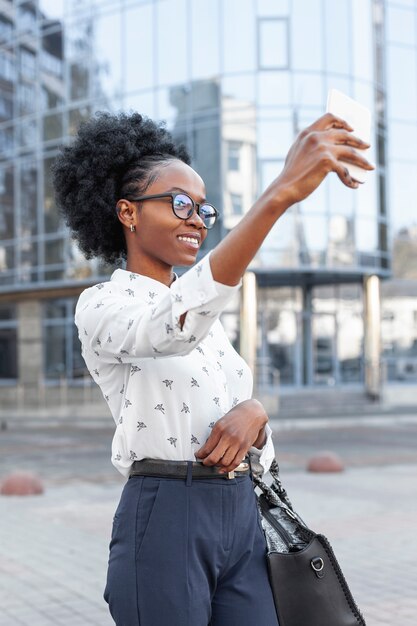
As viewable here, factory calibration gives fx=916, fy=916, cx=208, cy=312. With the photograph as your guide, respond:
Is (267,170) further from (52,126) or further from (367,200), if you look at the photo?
(52,126)

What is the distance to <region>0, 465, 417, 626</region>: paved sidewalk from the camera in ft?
17.6

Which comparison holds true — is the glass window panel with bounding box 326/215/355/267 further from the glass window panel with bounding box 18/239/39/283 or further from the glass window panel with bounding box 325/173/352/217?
the glass window panel with bounding box 18/239/39/283

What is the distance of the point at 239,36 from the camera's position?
85.8ft

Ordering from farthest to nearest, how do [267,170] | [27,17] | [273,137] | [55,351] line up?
[27,17], [55,351], [273,137], [267,170]

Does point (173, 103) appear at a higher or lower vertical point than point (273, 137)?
higher

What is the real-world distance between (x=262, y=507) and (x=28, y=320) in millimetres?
28562

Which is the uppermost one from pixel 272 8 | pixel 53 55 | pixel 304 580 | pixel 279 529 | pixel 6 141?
pixel 272 8

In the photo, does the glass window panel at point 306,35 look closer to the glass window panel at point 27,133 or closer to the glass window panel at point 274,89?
the glass window panel at point 274,89

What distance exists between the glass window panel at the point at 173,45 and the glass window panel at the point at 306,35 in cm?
311

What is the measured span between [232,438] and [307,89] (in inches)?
989

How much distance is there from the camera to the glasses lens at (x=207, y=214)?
2262 mm

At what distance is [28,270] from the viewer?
29.5 meters

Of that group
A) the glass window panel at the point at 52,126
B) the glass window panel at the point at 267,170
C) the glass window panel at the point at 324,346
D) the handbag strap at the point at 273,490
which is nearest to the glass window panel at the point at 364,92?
the glass window panel at the point at 267,170

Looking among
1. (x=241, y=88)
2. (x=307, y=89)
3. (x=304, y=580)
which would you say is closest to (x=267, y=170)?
(x=241, y=88)
